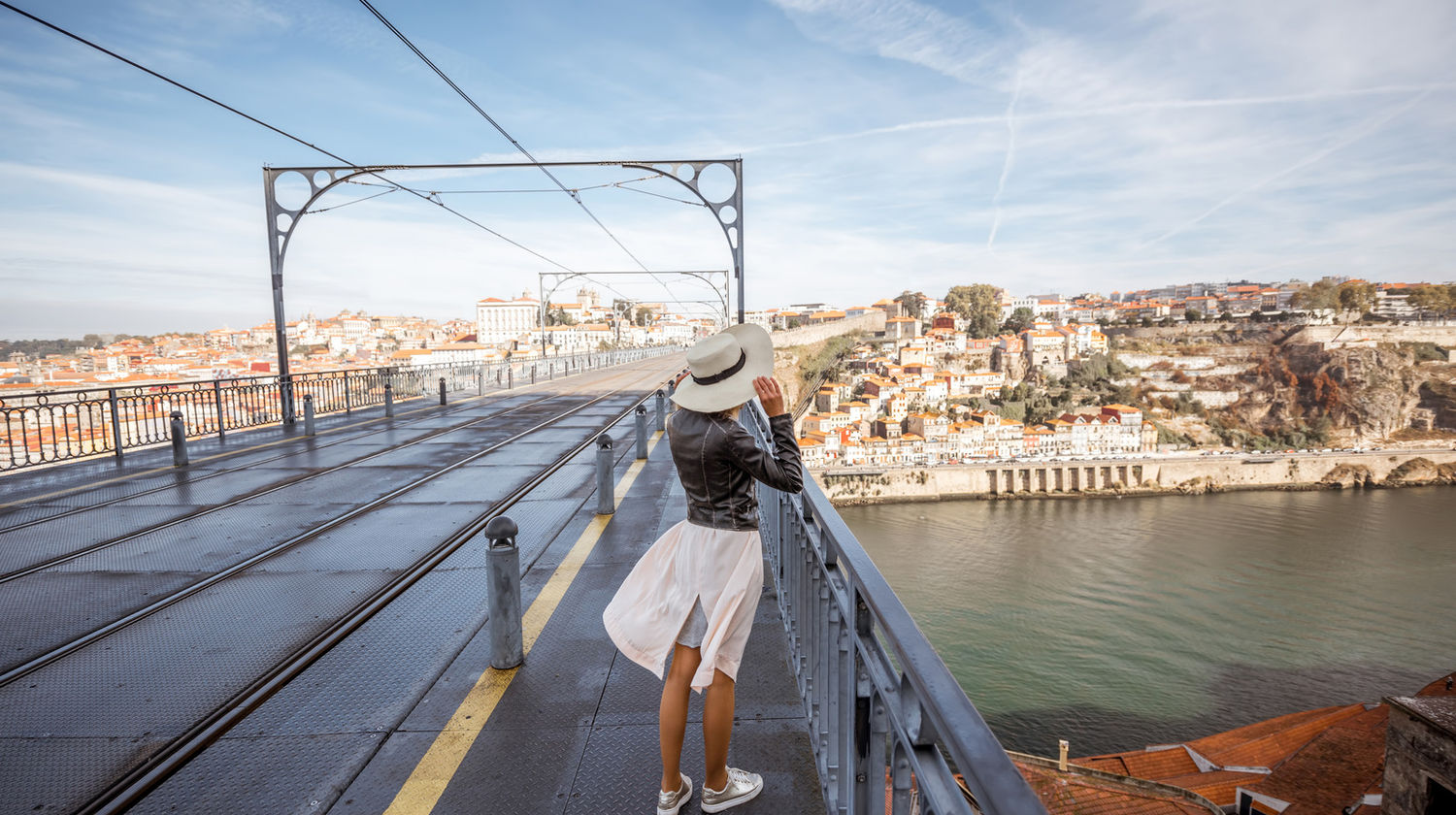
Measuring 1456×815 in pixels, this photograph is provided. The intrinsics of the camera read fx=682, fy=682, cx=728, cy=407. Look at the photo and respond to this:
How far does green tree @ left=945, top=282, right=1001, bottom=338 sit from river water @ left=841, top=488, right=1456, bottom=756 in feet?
237

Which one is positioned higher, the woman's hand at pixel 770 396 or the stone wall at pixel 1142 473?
the woman's hand at pixel 770 396

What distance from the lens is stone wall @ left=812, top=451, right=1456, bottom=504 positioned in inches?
2938

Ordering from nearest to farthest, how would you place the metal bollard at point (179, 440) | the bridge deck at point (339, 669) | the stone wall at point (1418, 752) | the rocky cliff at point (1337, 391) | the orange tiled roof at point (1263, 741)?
the bridge deck at point (339, 669), the metal bollard at point (179, 440), the stone wall at point (1418, 752), the orange tiled roof at point (1263, 741), the rocky cliff at point (1337, 391)

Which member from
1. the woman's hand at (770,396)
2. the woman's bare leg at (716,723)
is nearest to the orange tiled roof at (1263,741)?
the woman's bare leg at (716,723)

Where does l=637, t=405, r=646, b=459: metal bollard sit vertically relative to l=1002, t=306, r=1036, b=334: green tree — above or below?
below

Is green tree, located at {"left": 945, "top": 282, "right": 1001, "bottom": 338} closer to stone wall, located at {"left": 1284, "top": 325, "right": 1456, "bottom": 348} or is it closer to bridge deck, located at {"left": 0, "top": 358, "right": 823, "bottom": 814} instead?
stone wall, located at {"left": 1284, "top": 325, "right": 1456, "bottom": 348}

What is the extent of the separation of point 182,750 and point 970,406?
106375mm

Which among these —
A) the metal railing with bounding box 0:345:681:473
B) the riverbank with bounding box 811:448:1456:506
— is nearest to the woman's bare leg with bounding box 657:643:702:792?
the metal railing with bounding box 0:345:681:473

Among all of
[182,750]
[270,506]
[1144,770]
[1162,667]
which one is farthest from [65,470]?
[1162,667]

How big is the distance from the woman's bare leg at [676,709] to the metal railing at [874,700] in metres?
0.42

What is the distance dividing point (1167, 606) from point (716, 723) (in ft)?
164

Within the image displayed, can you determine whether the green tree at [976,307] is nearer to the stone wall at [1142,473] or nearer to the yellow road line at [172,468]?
the stone wall at [1142,473]

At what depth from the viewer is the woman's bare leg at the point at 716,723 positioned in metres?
2.28

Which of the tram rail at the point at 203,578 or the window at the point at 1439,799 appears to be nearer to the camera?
the tram rail at the point at 203,578
